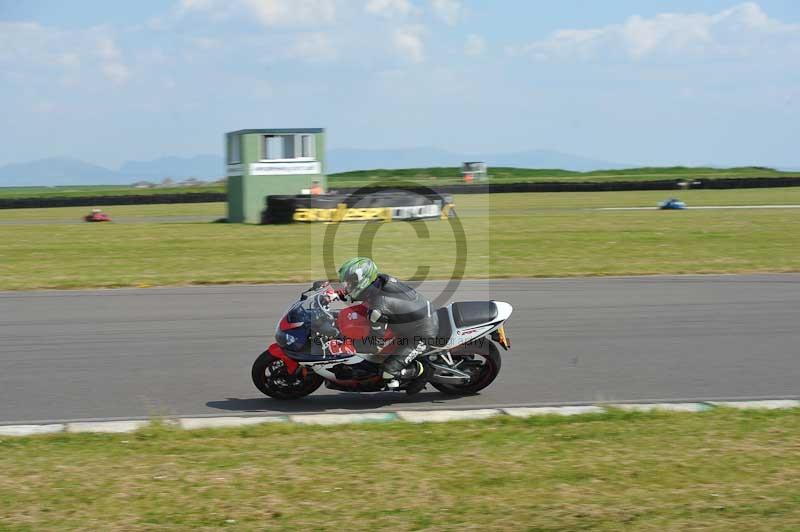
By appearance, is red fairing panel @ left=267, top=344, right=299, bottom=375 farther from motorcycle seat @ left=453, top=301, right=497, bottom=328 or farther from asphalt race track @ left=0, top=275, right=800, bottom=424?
motorcycle seat @ left=453, top=301, right=497, bottom=328

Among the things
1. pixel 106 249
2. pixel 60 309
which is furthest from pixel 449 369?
pixel 106 249

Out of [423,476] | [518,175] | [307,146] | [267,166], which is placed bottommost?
[423,476]

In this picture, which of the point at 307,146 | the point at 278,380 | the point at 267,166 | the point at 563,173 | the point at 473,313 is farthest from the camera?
the point at 563,173

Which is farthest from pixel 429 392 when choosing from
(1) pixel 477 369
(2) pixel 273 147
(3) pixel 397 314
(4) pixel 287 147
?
(4) pixel 287 147

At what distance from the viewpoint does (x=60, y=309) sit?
1284 centimetres

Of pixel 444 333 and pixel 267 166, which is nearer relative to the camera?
pixel 444 333

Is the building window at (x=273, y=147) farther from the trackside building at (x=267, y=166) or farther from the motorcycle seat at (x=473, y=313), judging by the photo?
the motorcycle seat at (x=473, y=313)

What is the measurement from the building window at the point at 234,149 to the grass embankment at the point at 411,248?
2325 millimetres

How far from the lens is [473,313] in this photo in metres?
8.12

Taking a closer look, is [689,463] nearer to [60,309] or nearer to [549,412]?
[549,412]

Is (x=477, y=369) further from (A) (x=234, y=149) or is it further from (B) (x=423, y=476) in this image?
(A) (x=234, y=149)

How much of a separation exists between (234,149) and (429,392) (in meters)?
23.2

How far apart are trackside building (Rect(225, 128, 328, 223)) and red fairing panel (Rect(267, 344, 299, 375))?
21.4 m

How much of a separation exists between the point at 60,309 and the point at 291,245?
30.7 feet
